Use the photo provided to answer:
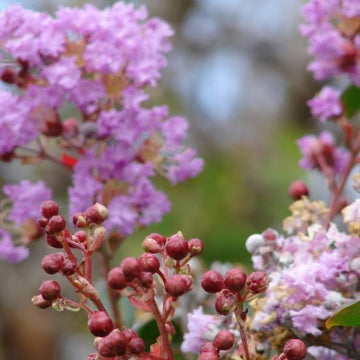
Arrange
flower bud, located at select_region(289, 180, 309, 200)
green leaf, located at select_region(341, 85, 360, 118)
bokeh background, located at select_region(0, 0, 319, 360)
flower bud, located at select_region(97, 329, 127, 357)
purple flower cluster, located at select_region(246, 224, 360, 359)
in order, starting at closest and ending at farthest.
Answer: flower bud, located at select_region(97, 329, 127, 357), purple flower cluster, located at select_region(246, 224, 360, 359), flower bud, located at select_region(289, 180, 309, 200), green leaf, located at select_region(341, 85, 360, 118), bokeh background, located at select_region(0, 0, 319, 360)

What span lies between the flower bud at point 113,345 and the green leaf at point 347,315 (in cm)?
19

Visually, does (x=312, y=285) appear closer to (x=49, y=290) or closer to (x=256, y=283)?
(x=256, y=283)

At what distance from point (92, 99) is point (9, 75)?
0.12 m

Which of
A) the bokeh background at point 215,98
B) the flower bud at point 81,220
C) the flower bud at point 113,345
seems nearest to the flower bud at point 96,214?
the flower bud at point 81,220

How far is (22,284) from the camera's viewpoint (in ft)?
11.5

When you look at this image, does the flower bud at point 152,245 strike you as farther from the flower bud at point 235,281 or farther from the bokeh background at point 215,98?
the bokeh background at point 215,98

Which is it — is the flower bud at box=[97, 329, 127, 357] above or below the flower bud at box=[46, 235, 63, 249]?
below

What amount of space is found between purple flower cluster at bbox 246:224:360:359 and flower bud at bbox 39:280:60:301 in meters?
0.23

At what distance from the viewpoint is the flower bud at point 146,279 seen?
23.5 inches

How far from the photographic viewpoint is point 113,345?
0.58 metres

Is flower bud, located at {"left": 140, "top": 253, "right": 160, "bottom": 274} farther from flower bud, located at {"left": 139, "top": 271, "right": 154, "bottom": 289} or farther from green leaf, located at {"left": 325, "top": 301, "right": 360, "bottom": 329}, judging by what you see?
green leaf, located at {"left": 325, "top": 301, "right": 360, "bottom": 329}

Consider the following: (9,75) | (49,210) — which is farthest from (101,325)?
(9,75)

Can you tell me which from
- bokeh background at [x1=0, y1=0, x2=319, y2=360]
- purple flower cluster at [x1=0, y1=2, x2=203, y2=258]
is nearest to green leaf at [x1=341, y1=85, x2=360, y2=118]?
purple flower cluster at [x1=0, y1=2, x2=203, y2=258]

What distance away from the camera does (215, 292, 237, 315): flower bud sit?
63 cm
